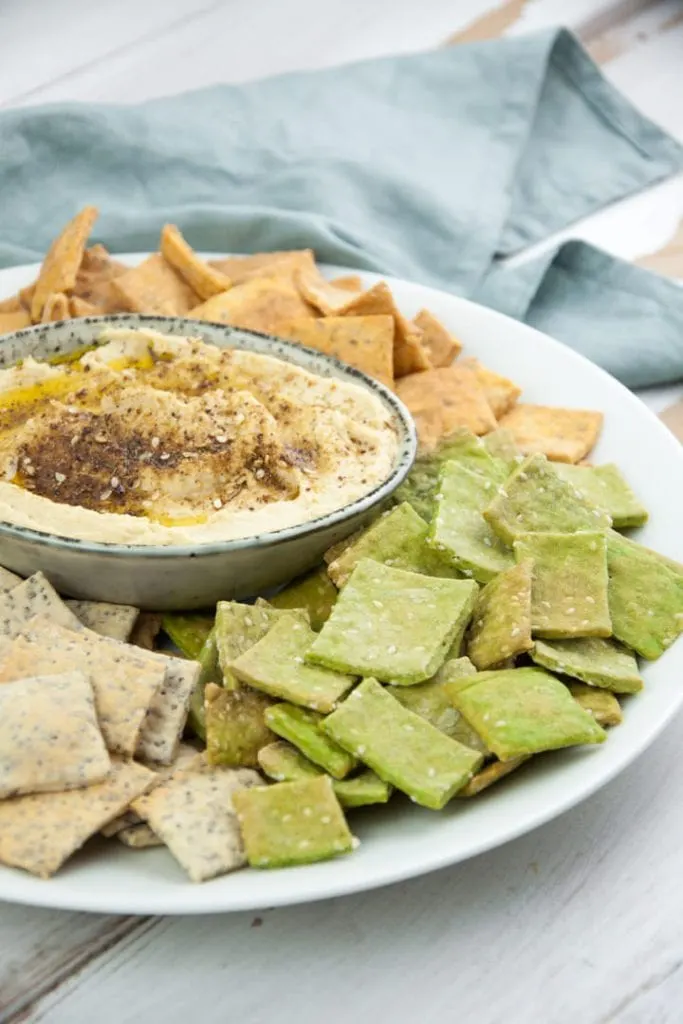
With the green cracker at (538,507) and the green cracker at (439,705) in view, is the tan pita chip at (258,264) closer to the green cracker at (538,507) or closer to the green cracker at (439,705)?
the green cracker at (538,507)

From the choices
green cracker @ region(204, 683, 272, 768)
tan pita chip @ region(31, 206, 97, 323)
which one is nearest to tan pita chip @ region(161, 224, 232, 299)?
tan pita chip @ region(31, 206, 97, 323)

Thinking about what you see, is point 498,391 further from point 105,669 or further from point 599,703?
point 105,669

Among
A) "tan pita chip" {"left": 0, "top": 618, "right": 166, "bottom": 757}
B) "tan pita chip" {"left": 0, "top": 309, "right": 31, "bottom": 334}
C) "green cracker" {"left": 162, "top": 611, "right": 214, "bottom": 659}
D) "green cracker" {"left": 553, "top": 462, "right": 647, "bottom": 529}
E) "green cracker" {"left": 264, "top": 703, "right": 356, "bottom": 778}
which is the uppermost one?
"green cracker" {"left": 264, "top": 703, "right": 356, "bottom": 778}

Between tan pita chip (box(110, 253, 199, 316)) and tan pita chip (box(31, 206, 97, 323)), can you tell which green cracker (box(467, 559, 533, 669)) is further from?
tan pita chip (box(31, 206, 97, 323))

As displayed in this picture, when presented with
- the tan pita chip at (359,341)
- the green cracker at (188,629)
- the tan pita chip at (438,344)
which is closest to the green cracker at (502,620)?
the green cracker at (188,629)

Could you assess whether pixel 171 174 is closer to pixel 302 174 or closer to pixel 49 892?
pixel 302 174

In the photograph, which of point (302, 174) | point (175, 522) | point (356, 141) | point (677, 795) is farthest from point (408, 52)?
point (677, 795)
